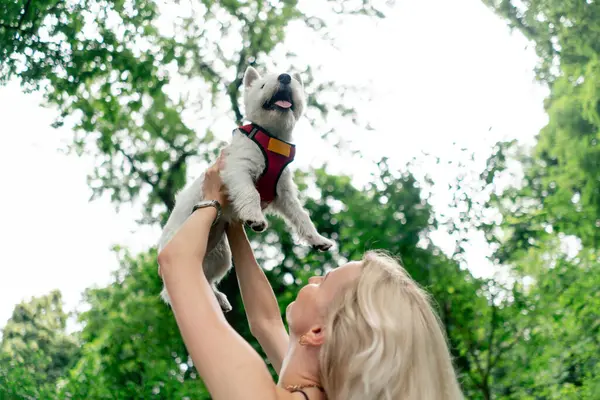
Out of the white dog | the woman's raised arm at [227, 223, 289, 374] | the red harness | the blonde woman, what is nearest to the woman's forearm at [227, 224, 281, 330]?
the woman's raised arm at [227, 223, 289, 374]

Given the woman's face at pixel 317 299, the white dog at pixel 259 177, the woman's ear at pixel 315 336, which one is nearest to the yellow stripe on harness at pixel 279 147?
the white dog at pixel 259 177

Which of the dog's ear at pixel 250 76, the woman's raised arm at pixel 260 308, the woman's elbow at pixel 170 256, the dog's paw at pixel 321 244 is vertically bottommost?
the woman's elbow at pixel 170 256

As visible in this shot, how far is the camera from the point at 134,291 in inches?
530

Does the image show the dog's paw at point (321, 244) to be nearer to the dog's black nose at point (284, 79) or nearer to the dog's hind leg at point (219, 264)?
the dog's hind leg at point (219, 264)

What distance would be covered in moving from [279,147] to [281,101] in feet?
0.77

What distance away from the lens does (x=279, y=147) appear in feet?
7.69

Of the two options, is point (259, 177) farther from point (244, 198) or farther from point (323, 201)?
point (323, 201)

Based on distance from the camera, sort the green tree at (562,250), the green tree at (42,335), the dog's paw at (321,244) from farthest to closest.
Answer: the green tree at (42,335) → the green tree at (562,250) → the dog's paw at (321,244)

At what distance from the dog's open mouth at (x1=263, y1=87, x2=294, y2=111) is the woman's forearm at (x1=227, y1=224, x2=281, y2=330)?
1.71 feet

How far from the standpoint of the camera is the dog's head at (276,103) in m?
2.46

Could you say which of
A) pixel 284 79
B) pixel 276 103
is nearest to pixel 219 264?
pixel 276 103

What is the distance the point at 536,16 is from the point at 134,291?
8.76m

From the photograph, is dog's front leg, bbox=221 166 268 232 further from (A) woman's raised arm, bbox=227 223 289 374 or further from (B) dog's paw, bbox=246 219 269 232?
(A) woman's raised arm, bbox=227 223 289 374

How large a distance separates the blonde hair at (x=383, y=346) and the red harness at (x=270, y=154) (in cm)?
71
